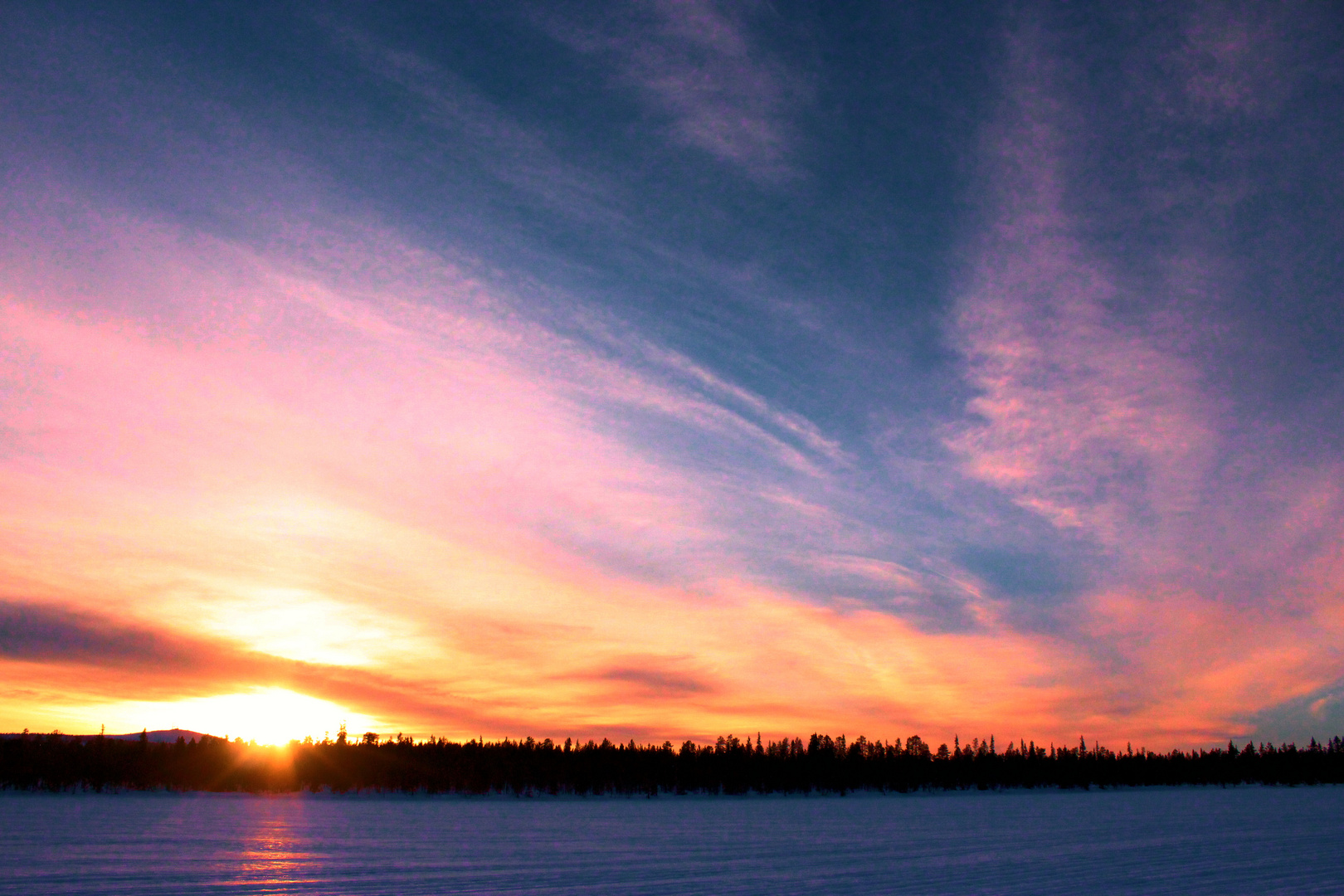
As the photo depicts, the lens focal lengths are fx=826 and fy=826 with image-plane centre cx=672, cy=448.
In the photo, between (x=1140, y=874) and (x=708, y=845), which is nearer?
(x=1140, y=874)

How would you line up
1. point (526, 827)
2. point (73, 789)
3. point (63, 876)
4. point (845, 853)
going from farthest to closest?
point (73, 789) → point (526, 827) → point (845, 853) → point (63, 876)

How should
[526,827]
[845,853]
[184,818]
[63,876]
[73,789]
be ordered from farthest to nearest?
[73,789] < [184,818] < [526,827] < [845,853] < [63,876]

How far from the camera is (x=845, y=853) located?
46.3 meters

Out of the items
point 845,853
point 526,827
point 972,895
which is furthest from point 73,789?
point 972,895

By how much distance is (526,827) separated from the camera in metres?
73.1

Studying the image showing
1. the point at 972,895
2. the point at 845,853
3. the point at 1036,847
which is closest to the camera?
the point at 972,895

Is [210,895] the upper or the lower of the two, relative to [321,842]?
upper

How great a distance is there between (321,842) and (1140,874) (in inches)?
1856

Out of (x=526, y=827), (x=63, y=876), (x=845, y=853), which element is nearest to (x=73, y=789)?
(x=526, y=827)

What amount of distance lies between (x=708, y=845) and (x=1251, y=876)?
2906cm

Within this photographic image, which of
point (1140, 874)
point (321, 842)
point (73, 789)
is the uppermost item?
point (1140, 874)

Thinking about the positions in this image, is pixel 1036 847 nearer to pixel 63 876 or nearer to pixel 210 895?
pixel 210 895

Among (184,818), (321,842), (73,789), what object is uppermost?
(321,842)

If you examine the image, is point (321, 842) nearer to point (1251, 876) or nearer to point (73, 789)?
point (1251, 876)
